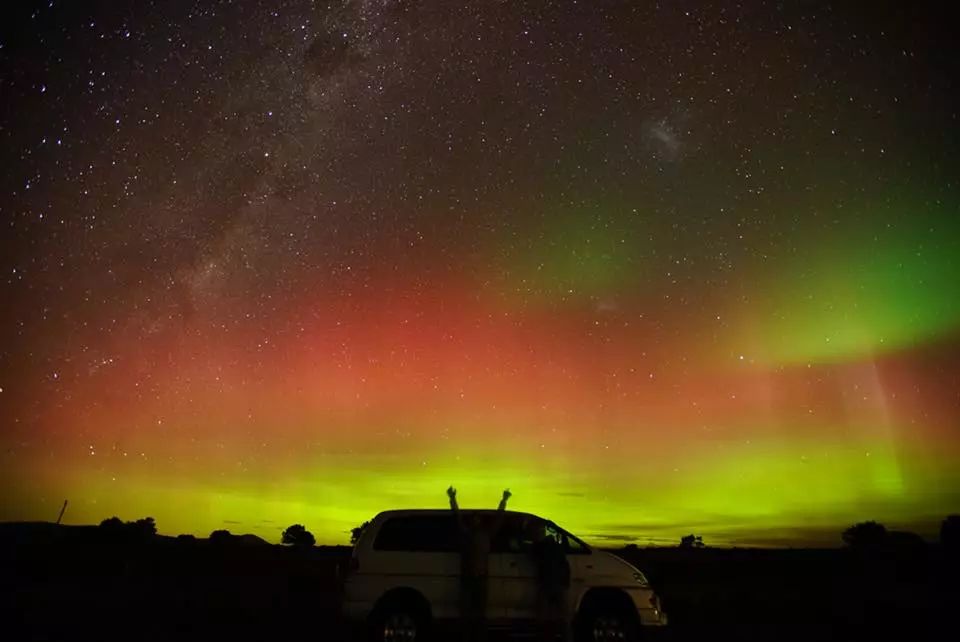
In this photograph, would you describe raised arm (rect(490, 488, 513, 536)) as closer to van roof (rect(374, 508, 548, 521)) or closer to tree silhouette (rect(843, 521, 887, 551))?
van roof (rect(374, 508, 548, 521))

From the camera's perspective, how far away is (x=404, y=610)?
11430 millimetres

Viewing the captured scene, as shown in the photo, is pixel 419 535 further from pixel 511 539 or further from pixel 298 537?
pixel 298 537

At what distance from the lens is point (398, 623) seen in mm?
11375

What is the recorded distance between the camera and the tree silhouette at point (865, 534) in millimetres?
84250

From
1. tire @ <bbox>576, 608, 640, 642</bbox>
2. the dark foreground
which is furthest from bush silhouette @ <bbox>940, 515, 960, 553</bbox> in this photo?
tire @ <bbox>576, 608, 640, 642</bbox>

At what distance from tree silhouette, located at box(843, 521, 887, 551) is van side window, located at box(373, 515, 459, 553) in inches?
3280

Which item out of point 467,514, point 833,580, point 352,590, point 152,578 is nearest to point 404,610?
point 352,590

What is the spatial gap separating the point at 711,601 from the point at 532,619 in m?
13.3

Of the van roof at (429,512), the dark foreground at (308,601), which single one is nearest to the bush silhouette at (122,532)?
the dark foreground at (308,601)

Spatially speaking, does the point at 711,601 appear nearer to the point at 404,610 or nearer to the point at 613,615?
the point at 613,615

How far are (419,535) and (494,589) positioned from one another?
1.38 meters

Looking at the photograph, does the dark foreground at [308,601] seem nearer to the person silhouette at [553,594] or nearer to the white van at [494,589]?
the white van at [494,589]

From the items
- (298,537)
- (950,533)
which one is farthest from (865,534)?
(298,537)

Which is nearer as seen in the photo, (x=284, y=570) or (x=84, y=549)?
(x=284, y=570)
